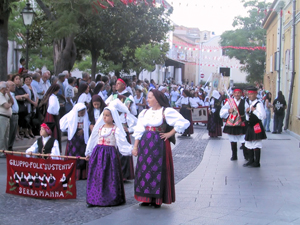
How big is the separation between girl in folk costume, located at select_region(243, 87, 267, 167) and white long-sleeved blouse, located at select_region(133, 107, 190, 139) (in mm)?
3938

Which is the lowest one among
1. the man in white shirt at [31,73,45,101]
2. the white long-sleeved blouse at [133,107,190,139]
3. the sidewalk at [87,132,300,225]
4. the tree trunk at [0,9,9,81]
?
the sidewalk at [87,132,300,225]

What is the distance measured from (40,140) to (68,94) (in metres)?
6.81

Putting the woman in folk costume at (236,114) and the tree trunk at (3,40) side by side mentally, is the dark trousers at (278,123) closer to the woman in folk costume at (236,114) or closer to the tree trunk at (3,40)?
the woman in folk costume at (236,114)

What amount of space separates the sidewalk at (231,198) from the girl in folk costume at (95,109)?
1947 mm

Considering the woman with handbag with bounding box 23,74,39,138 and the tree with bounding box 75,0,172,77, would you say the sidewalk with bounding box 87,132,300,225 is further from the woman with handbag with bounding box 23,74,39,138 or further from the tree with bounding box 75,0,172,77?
the tree with bounding box 75,0,172,77

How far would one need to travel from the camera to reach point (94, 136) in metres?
7.09

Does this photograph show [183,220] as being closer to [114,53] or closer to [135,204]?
[135,204]

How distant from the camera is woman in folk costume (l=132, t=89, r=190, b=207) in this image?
657 centimetres

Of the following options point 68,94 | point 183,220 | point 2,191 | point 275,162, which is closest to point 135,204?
point 183,220

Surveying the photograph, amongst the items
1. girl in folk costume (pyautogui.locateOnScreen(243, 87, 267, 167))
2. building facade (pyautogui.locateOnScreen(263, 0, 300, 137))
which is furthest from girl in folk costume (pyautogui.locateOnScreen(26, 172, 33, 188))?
building facade (pyautogui.locateOnScreen(263, 0, 300, 137))

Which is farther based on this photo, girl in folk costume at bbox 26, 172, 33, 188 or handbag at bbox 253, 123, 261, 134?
handbag at bbox 253, 123, 261, 134

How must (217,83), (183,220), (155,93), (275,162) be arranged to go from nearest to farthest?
(183,220)
(155,93)
(275,162)
(217,83)

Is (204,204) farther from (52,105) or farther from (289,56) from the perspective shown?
(289,56)

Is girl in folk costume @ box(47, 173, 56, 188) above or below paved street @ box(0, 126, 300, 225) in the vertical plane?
above
